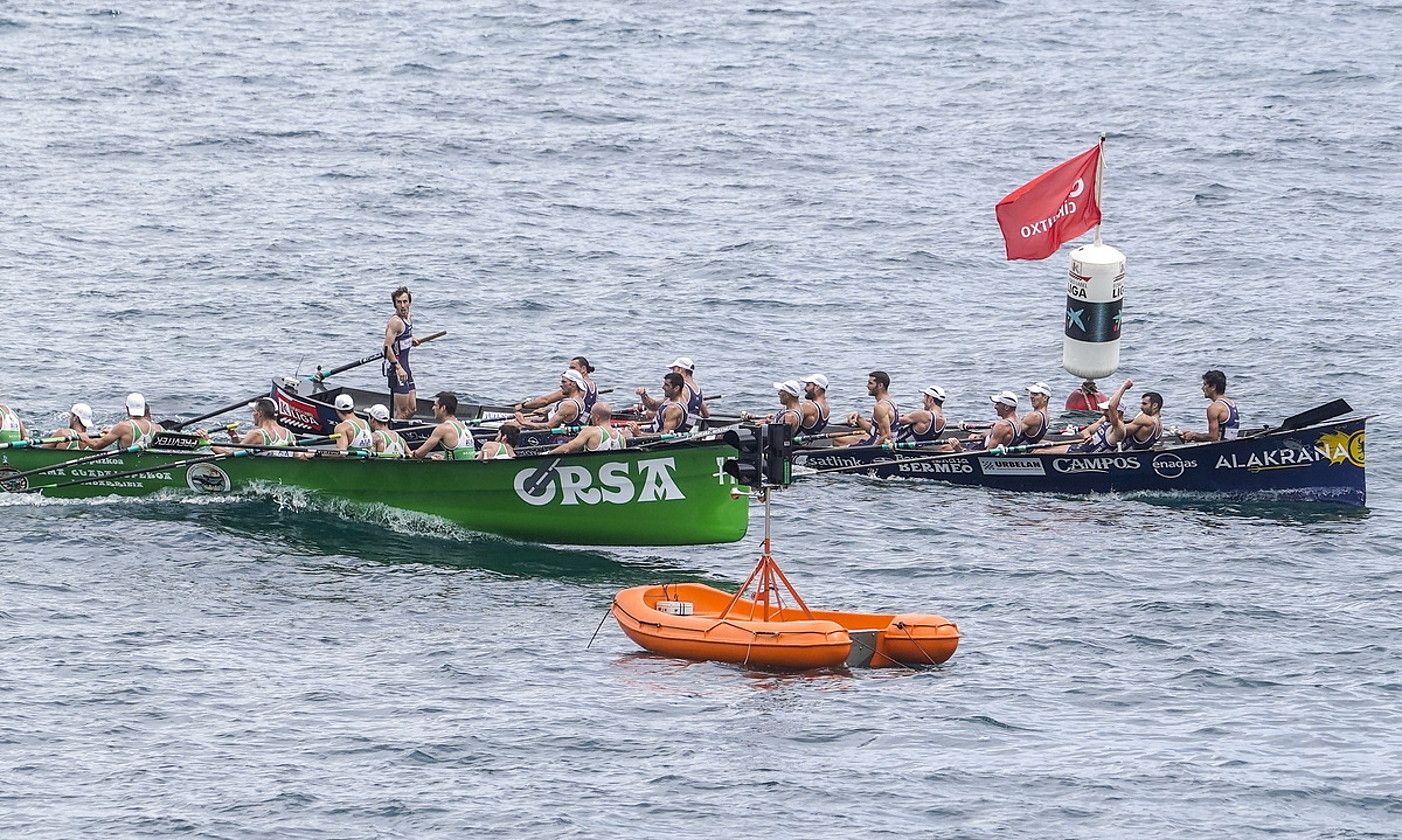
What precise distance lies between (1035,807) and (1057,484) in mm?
11234

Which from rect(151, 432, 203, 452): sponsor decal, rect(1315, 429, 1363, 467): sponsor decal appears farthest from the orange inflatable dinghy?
rect(151, 432, 203, 452): sponsor decal

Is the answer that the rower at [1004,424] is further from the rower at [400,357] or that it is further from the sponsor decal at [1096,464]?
the rower at [400,357]

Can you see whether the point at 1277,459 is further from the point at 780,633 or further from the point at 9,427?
the point at 9,427

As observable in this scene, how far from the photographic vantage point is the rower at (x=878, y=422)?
1362 inches

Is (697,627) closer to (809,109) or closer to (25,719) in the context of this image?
(25,719)

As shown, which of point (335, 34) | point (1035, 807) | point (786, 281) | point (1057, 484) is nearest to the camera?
point (1035, 807)

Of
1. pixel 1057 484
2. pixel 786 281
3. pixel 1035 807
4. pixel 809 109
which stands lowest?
pixel 1035 807

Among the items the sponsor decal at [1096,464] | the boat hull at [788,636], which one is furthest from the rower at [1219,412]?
the boat hull at [788,636]

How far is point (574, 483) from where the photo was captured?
3105 cm

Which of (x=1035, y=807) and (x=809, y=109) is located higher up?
(x=809, y=109)

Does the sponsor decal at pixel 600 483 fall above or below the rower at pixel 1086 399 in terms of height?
below

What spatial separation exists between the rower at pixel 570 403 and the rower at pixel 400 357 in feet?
10.0

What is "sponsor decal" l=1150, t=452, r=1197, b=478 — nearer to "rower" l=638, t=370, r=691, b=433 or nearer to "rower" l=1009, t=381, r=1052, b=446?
"rower" l=1009, t=381, r=1052, b=446

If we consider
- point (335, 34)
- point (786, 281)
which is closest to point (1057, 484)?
point (786, 281)
